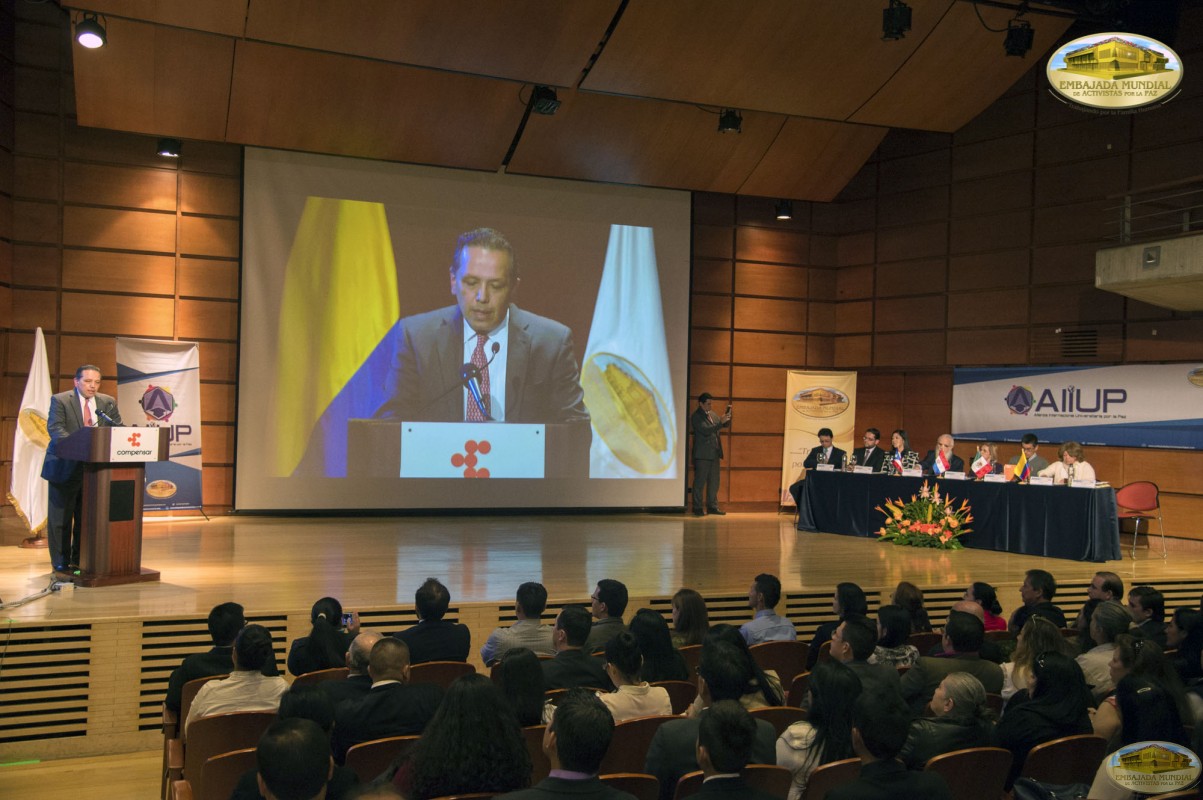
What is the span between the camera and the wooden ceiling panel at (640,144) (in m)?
10.1

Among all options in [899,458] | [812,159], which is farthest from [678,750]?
[812,159]

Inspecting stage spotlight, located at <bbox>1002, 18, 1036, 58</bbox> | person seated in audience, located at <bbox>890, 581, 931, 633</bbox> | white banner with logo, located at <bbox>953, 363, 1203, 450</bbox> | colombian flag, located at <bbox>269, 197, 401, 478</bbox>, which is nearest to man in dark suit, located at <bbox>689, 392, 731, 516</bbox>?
white banner with logo, located at <bbox>953, 363, 1203, 450</bbox>

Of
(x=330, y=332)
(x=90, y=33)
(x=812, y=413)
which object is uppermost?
(x=90, y=33)

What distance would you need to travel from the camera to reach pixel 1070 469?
334 inches

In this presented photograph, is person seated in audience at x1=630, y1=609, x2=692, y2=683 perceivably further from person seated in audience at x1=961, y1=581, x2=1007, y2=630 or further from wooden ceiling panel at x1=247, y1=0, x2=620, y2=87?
wooden ceiling panel at x1=247, y1=0, x2=620, y2=87

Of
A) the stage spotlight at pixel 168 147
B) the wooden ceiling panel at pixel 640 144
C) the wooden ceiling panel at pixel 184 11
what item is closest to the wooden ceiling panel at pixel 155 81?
the stage spotlight at pixel 168 147

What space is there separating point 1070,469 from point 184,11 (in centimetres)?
835

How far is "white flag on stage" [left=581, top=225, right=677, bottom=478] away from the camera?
11047 mm

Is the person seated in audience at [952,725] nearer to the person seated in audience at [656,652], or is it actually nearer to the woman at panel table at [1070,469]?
the person seated in audience at [656,652]

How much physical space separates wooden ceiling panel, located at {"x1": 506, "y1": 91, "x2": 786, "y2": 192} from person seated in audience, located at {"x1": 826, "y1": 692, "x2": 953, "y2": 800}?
8.49 metres

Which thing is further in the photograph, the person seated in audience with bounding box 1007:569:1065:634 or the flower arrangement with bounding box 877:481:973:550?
the flower arrangement with bounding box 877:481:973:550

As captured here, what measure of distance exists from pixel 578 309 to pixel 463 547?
376cm

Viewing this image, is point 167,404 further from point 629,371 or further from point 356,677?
point 356,677

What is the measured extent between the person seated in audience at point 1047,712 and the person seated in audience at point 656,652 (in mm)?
1152
